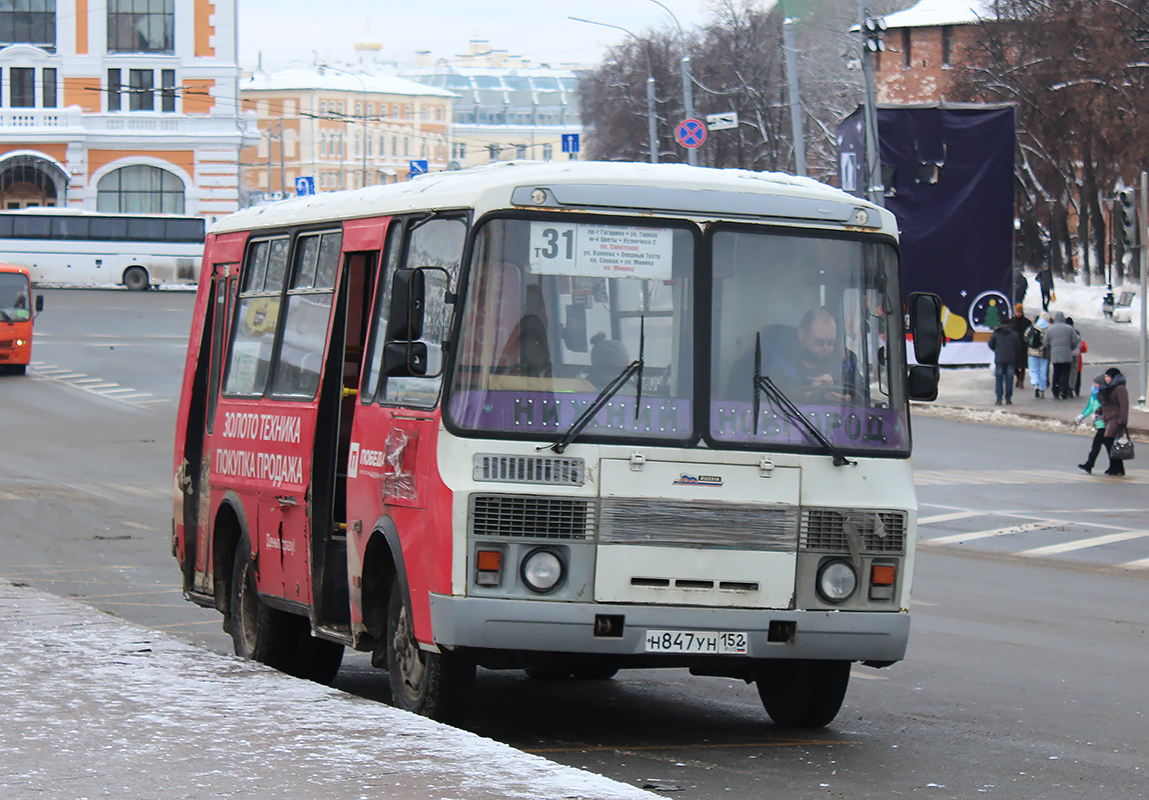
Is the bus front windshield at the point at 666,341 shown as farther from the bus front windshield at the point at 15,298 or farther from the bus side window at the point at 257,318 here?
the bus front windshield at the point at 15,298

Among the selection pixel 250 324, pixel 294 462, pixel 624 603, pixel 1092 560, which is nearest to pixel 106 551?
pixel 250 324

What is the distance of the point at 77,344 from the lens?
148 feet

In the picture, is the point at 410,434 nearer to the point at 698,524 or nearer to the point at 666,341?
the point at 666,341

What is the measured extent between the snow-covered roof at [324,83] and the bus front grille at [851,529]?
147076 millimetres

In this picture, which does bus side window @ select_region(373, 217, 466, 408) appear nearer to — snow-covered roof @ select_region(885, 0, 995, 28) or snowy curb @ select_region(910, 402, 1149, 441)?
snowy curb @ select_region(910, 402, 1149, 441)

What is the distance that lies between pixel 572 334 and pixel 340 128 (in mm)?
147629

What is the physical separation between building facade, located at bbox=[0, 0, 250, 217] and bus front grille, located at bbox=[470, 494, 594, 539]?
236 ft

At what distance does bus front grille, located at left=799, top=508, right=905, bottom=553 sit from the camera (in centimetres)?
792

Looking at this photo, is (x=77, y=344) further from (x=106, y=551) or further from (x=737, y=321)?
(x=737, y=321)

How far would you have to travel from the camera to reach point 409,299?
7797mm

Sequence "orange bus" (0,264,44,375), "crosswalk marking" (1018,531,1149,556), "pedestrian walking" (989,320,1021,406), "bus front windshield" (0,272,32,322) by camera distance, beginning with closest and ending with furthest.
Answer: "crosswalk marking" (1018,531,1149,556) < "pedestrian walking" (989,320,1021,406) < "orange bus" (0,264,44,375) < "bus front windshield" (0,272,32,322)

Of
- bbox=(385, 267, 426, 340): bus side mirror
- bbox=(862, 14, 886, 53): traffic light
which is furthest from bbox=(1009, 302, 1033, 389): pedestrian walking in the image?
bbox=(385, 267, 426, 340): bus side mirror

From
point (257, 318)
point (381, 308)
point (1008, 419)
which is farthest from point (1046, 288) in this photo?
point (381, 308)

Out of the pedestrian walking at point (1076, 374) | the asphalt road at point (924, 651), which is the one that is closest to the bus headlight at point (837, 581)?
the asphalt road at point (924, 651)
